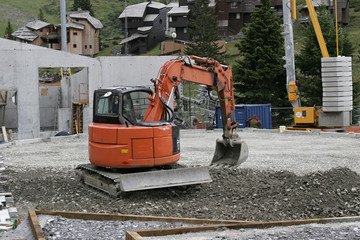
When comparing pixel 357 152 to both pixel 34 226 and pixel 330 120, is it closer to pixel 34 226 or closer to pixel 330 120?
pixel 330 120

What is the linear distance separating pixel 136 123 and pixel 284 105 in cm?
2485

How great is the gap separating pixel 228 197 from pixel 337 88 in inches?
612

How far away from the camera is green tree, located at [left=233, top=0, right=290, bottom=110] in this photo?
1431 inches

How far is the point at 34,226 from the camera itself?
366 inches

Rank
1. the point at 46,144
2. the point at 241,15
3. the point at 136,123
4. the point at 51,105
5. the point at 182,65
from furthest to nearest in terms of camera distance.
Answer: the point at 241,15 → the point at 51,105 → the point at 46,144 → the point at 182,65 → the point at 136,123

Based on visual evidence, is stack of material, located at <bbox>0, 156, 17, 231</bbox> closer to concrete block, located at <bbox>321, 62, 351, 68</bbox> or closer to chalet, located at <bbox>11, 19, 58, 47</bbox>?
concrete block, located at <bbox>321, 62, 351, 68</bbox>

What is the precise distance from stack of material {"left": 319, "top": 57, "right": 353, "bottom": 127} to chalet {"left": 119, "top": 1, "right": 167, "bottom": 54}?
173 ft

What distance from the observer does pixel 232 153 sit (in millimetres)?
15570

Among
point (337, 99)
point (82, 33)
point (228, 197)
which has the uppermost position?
point (82, 33)

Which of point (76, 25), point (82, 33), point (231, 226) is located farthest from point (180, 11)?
point (231, 226)

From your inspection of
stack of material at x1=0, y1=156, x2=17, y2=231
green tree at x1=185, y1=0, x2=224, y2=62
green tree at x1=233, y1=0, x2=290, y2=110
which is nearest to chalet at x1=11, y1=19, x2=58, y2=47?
green tree at x1=185, y1=0, x2=224, y2=62

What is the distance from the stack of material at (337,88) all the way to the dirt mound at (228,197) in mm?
12555

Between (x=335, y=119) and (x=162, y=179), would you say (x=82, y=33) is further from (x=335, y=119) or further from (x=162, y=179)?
(x=162, y=179)

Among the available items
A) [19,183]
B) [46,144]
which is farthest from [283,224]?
[46,144]
